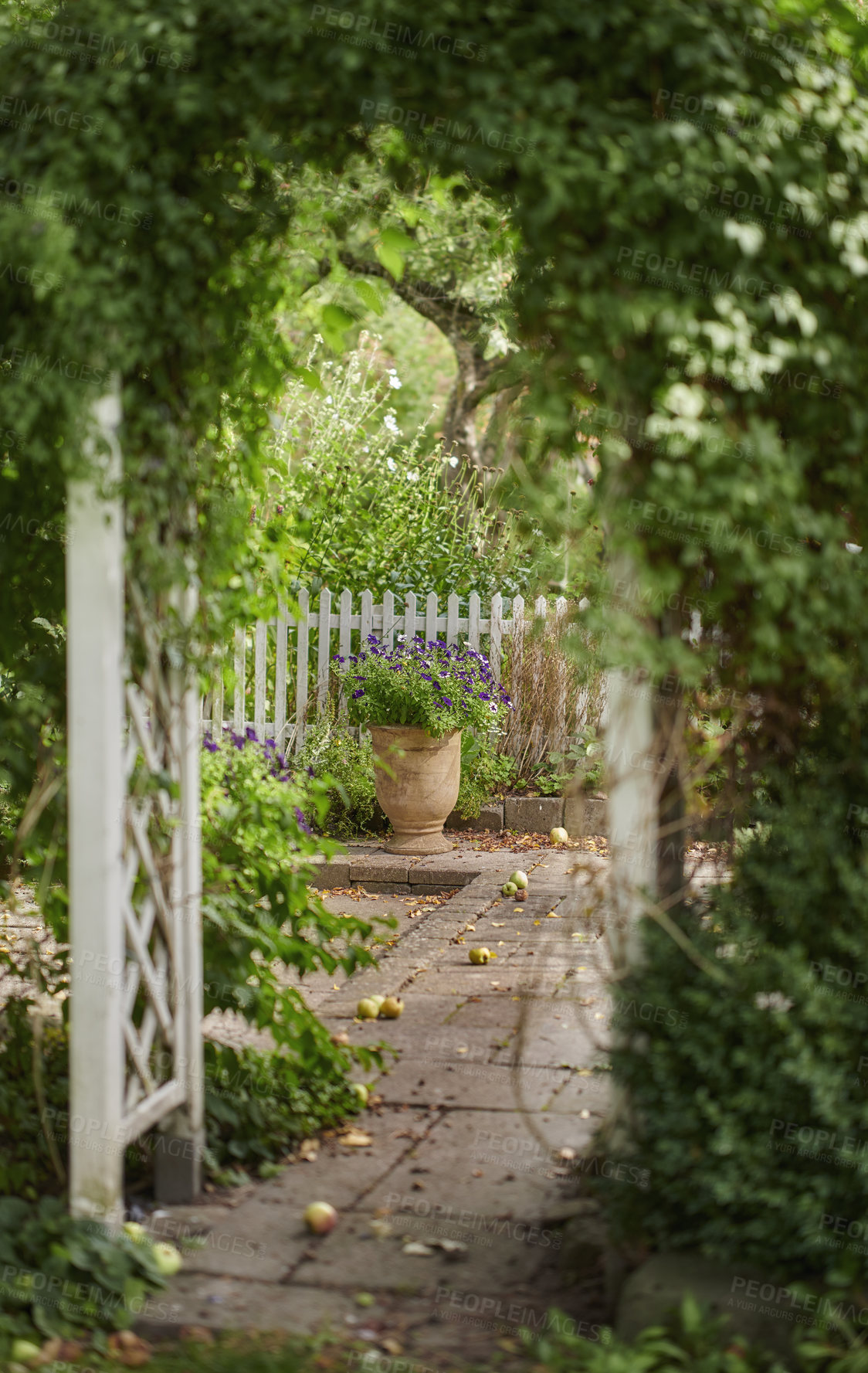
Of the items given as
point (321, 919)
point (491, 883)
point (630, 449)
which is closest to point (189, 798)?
point (321, 919)

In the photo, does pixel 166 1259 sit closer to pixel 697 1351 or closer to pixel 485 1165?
pixel 485 1165

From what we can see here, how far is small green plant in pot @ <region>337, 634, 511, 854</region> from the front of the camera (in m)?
7.16

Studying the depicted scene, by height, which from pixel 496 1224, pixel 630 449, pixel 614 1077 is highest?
pixel 630 449

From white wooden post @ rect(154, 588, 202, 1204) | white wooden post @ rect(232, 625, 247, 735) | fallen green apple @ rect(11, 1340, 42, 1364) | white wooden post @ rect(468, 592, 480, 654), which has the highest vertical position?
white wooden post @ rect(468, 592, 480, 654)

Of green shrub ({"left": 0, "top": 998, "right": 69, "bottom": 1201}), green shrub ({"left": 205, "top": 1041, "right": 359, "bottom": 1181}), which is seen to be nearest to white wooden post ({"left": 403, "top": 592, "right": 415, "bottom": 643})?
green shrub ({"left": 205, "top": 1041, "right": 359, "bottom": 1181})

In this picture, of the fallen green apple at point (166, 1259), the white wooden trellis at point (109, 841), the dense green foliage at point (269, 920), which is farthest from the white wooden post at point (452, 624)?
the fallen green apple at point (166, 1259)

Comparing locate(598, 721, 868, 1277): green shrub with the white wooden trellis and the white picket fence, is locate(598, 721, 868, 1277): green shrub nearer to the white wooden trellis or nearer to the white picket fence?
the white wooden trellis

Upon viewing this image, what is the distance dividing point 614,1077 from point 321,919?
1226 millimetres

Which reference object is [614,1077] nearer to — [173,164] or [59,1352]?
[59,1352]

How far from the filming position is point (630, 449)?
2494 mm

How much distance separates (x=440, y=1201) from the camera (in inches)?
127

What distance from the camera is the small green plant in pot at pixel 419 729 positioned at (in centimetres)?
716

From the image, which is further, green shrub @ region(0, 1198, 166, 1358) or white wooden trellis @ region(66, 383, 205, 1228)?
white wooden trellis @ region(66, 383, 205, 1228)

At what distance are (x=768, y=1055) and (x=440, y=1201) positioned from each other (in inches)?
47.3
